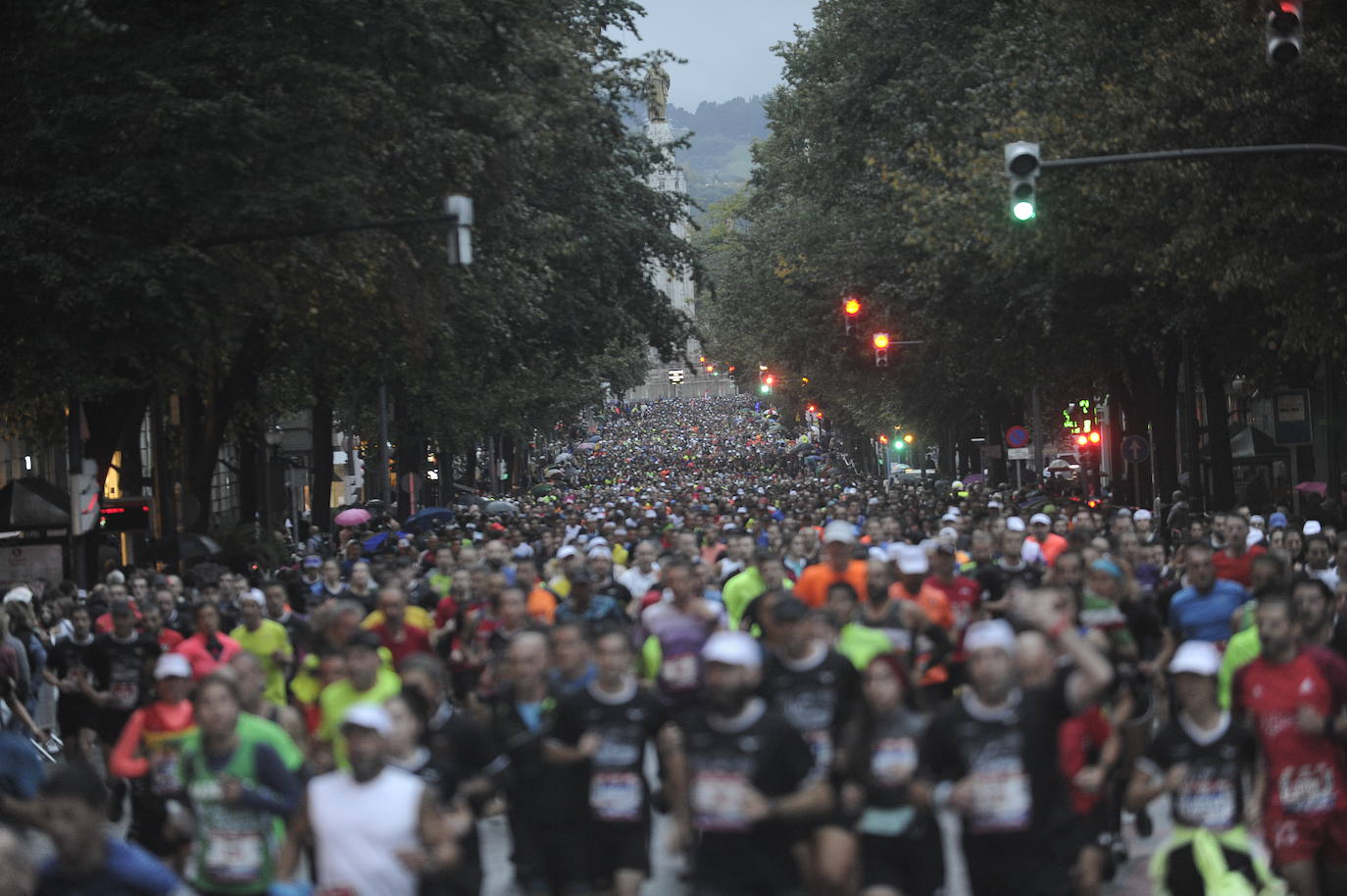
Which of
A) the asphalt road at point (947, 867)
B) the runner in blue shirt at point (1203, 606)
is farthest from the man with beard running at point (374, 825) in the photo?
the runner in blue shirt at point (1203, 606)

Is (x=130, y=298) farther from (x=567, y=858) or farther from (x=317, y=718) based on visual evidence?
(x=567, y=858)

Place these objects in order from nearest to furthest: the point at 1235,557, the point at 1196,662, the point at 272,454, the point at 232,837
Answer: the point at 232,837 < the point at 1196,662 < the point at 1235,557 < the point at 272,454

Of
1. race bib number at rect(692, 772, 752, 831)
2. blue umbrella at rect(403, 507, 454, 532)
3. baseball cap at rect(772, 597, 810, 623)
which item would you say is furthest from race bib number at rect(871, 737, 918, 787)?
blue umbrella at rect(403, 507, 454, 532)

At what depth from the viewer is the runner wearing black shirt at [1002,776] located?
8.25 metres

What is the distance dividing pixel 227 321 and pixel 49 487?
16.4 ft

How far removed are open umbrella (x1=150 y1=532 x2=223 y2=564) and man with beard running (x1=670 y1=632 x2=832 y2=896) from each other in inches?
841

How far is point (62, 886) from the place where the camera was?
6875 mm

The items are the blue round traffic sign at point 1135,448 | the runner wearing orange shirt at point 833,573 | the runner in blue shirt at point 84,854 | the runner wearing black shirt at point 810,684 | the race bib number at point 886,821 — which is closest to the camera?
the runner in blue shirt at point 84,854

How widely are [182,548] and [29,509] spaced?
9.10ft

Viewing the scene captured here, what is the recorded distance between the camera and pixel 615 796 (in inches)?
359

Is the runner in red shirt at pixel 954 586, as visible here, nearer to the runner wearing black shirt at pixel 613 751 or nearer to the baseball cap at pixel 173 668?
the runner wearing black shirt at pixel 613 751

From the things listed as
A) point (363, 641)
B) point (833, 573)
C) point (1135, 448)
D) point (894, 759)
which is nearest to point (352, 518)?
point (1135, 448)

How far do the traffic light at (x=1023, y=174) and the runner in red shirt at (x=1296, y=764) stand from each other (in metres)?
6.86

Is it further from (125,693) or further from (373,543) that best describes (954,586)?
(373,543)
